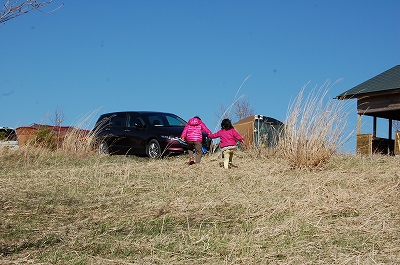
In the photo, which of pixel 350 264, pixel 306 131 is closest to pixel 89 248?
pixel 350 264

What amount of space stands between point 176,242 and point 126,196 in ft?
9.39

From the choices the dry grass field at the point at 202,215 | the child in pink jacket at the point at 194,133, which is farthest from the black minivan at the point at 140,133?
the dry grass field at the point at 202,215

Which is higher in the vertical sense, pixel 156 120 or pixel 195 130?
pixel 156 120

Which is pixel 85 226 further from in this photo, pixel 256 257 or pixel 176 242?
pixel 256 257

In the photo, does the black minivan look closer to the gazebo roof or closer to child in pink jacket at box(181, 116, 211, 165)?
child in pink jacket at box(181, 116, 211, 165)

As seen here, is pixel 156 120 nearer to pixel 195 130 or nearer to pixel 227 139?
pixel 195 130

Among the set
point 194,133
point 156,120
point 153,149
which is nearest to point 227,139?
point 194,133

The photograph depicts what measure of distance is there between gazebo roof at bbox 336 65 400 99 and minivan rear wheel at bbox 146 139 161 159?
25.8 ft

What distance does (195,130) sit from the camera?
1203 centimetres

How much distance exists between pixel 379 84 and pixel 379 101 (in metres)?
0.66

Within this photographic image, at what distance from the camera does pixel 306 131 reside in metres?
10.5

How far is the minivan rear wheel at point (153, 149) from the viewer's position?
1465 centimetres

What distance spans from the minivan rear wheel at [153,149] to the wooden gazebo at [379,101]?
775 cm

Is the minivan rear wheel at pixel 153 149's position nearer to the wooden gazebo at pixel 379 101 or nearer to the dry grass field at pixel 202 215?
the dry grass field at pixel 202 215
